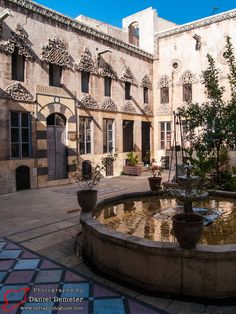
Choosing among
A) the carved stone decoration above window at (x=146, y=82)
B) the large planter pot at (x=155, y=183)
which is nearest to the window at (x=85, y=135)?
the carved stone decoration above window at (x=146, y=82)

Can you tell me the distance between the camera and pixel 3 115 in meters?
10.9

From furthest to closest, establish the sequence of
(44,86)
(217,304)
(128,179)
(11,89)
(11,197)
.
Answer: (128,179) < (44,86) < (11,89) < (11,197) < (217,304)

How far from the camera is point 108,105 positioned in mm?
15570

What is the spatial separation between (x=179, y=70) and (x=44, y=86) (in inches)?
370

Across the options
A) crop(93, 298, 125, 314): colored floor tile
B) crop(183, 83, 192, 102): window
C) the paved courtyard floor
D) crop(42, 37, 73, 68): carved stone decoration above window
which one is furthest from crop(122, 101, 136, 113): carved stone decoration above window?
crop(93, 298, 125, 314): colored floor tile

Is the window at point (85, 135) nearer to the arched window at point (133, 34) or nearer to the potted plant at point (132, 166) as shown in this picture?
the potted plant at point (132, 166)

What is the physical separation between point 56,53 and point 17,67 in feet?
6.88

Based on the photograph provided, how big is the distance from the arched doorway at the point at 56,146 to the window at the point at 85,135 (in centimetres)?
108

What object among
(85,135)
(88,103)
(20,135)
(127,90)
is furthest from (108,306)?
(127,90)

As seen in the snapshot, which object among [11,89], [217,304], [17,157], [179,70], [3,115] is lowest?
[217,304]

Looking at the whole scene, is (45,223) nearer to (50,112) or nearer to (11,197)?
(11,197)

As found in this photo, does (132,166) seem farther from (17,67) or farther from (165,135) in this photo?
(17,67)

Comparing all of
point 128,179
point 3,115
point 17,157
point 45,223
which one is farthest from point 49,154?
point 45,223

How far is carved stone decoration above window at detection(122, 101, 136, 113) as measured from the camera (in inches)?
661
